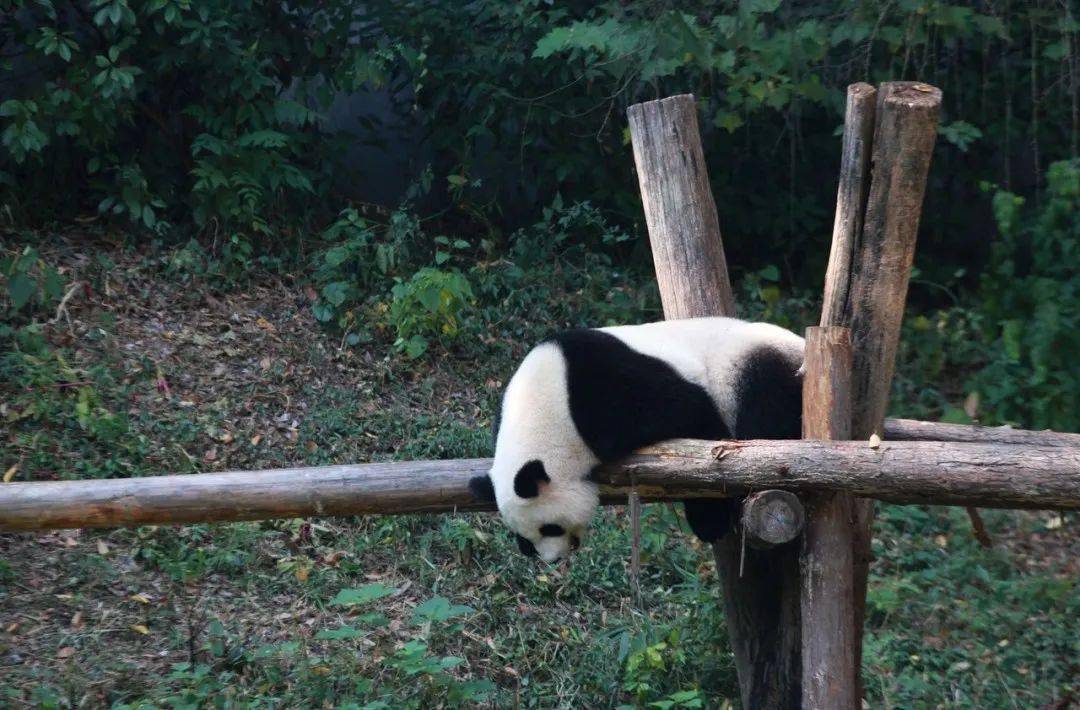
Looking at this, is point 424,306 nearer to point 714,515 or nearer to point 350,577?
point 350,577

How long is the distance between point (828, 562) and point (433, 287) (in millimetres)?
3840

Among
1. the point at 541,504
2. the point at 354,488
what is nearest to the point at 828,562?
the point at 541,504

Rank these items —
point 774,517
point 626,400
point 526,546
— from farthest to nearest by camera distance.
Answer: point 526,546 → point 626,400 → point 774,517

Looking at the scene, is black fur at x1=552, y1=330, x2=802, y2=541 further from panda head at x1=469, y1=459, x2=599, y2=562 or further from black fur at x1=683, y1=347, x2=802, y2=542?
panda head at x1=469, y1=459, x2=599, y2=562

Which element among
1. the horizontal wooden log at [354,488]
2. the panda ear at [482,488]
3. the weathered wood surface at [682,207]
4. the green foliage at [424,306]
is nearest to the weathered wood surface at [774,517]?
the horizontal wooden log at [354,488]

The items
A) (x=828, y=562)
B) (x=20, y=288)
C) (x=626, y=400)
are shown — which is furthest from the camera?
(x=20, y=288)

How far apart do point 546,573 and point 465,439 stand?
1002 millimetres

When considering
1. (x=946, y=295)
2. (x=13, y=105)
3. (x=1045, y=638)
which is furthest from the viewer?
(x=946, y=295)

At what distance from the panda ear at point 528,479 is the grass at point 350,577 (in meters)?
1.22

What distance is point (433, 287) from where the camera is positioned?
6543 millimetres

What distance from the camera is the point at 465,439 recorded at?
602 centimetres

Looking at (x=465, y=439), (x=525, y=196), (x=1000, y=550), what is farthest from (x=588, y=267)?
(x=1000, y=550)

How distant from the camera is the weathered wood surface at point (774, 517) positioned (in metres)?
3.03

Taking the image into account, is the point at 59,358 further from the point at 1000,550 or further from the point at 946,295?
the point at 946,295
